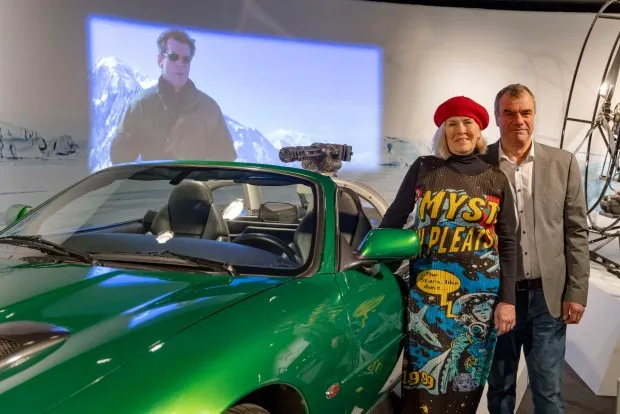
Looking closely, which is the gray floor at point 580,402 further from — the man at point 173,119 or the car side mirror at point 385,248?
the man at point 173,119

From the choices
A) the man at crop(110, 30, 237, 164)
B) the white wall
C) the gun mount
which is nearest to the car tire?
the gun mount

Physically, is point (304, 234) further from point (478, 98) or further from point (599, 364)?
point (478, 98)

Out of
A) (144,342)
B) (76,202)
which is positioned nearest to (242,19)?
(76,202)

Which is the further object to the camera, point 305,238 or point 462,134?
point 462,134

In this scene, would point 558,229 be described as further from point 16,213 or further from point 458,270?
point 16,213

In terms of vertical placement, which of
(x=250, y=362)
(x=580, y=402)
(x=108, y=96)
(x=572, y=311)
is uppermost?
(x=108, y=96)

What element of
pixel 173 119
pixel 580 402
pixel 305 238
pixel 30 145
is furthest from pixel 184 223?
pixel 173 119

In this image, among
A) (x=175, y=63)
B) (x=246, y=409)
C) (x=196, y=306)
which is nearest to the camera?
(x=246, y=409)

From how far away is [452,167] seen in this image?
Answer: 2047 mm

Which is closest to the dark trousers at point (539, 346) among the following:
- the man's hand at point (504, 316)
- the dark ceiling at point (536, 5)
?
the man's hand at point (504, 316)

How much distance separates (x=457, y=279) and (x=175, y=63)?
167 inches

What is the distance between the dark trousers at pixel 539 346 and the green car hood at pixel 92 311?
3.88 feet

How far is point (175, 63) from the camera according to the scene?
534 cm

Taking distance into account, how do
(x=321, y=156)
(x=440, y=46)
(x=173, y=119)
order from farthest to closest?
(x=440, y=46), (x=173, y=119), (x=321, y=156)
